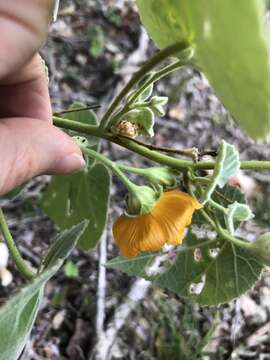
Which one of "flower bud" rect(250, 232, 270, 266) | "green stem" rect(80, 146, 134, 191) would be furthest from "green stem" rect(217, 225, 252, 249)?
"green stem" rect(80, 146, 134, 191)

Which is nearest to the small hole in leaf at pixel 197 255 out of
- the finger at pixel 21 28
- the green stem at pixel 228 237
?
the green stem at pixel 228 237

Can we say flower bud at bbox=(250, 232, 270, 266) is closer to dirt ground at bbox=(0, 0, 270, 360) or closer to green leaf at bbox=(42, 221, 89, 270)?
green leaf at bbox=(42, 221, 89, 270)

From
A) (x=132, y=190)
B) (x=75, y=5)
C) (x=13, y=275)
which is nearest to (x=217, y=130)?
(x=75, y=5)

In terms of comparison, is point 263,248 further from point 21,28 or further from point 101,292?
point 101,292

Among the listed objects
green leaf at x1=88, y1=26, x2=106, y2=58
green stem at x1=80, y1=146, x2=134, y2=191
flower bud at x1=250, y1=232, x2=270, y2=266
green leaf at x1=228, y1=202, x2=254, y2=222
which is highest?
green stem at x1=80, y1=146, x2=134, y2=191

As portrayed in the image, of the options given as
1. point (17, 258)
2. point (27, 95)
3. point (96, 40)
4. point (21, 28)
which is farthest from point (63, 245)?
point (96, 40)

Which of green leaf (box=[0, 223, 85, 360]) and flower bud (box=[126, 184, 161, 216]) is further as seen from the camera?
flower bud (box=[126, 184, 161, 216])
